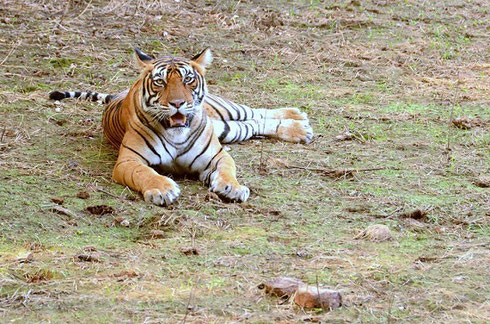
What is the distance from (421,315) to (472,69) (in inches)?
240

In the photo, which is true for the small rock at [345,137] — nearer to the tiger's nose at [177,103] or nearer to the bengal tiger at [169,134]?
the bengal tiger at [169,134]

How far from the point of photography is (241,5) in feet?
36.0

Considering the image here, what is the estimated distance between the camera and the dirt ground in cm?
409

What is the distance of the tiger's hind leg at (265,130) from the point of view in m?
7.04

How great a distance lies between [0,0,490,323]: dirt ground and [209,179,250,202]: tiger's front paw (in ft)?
0.26

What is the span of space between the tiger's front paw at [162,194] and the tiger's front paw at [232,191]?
0.91 feet

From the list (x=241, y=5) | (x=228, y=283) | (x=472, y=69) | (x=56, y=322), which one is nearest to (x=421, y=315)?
(x=228, y=283)

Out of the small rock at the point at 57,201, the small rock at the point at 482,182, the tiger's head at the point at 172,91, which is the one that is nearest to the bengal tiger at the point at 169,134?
the tiger's head at the point at 172,91

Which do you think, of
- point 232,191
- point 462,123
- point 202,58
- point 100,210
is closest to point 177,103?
point 202,58

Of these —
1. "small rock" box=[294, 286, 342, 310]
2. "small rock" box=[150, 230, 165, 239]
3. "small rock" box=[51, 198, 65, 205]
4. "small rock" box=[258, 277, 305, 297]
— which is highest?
"small rock" box=[294, 286, 342, 310]

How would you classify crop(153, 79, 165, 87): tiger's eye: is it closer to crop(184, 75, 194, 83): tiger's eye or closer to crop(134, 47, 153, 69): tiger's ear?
crop(184, 75, 194, 83): tiger's eye

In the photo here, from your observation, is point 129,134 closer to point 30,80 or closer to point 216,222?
point 216,222

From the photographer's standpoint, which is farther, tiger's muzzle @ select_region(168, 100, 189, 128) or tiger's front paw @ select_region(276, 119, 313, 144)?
tiger's front paw @ select_region(276, 119, 313, 144)

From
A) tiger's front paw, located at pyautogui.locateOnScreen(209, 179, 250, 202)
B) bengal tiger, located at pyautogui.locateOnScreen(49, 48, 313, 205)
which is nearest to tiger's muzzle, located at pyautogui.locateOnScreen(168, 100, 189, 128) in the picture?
bengal tiger, located at pyautogui.locateOnScreen(49, 48, 313, 205)
